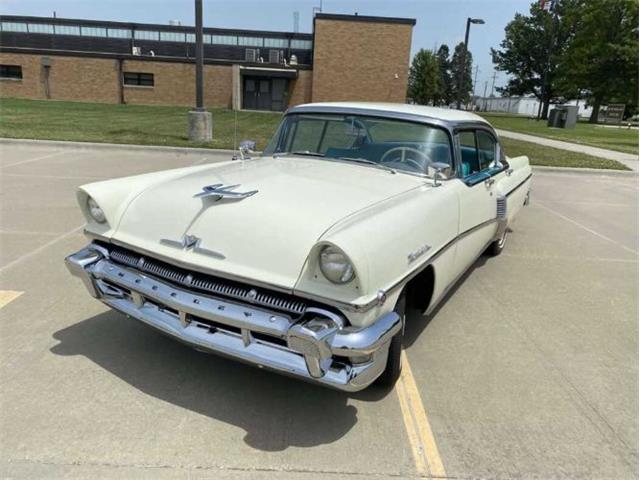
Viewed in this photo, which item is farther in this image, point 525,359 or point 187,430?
point 525,359

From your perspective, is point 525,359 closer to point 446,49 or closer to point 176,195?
point 176,195

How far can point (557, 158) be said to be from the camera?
14039mm

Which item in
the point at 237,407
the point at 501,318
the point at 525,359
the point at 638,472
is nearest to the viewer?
the point at 638,472

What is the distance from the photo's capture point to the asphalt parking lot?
7.75 ft

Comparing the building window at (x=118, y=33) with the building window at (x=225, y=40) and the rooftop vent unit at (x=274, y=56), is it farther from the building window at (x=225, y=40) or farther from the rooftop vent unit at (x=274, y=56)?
the rooftop vent unit at (x=274, y=56)

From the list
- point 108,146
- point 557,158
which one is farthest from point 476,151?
point 557,158

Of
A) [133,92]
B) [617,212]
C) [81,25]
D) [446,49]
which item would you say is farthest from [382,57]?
[446,49]

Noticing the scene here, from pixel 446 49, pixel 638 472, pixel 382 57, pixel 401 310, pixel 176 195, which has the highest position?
pixel 446 49

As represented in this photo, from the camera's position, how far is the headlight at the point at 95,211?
10.0 ft

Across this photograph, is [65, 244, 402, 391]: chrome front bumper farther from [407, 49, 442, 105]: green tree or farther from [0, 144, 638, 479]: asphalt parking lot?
[407, 49, 442, 105]: green tree

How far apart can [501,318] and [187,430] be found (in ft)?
8.65

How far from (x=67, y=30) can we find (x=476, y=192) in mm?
40340

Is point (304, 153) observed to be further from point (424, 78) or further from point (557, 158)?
point (424, 78)

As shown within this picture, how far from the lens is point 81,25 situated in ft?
119
